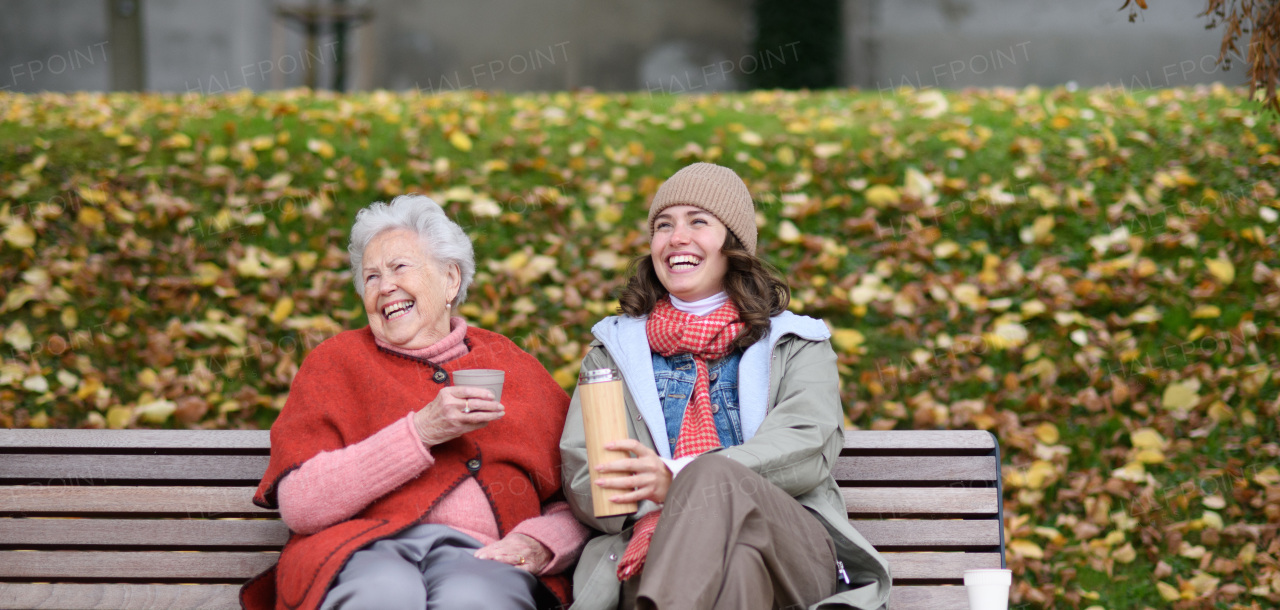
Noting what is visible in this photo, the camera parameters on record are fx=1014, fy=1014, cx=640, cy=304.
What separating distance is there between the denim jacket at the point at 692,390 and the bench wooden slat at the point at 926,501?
1.52ft

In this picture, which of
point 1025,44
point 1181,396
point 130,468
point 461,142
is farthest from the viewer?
point 1025,44

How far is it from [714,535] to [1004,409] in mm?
2488

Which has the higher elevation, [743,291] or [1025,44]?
[1025,44]

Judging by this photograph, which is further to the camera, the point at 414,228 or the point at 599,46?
the point at 599,46

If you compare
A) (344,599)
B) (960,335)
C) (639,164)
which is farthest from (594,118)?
(344,599)

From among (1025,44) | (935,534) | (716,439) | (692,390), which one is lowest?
(935,534)

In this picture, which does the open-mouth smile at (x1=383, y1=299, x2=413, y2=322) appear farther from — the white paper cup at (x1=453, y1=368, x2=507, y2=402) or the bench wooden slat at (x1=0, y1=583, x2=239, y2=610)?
the bench wooden slat at (x1=0, y1=583, x2=239, y2=610)

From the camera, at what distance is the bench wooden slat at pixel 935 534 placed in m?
3.10

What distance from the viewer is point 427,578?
2611mm

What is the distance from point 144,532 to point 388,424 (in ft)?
3.04

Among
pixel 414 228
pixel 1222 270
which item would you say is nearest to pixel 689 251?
pixel 414 228

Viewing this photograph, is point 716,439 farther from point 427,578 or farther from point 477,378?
point 427,578

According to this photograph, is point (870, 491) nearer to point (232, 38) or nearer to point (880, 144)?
point (880, 144)

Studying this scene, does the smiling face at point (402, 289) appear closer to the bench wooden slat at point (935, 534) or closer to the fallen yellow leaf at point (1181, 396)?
the bench wooden slat at point (935, 534)
